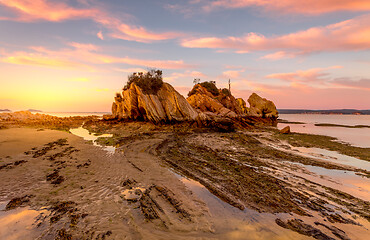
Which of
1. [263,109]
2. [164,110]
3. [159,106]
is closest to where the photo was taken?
[159,106]

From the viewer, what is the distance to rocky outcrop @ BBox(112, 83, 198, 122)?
100 ft

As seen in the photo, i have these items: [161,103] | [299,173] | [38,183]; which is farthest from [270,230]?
[161,103]

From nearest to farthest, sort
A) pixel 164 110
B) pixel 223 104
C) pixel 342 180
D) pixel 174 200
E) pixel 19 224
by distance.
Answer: pixel 19 224 → pixel 174 200 → pixel 342 180 → pixel 164 110 → pixel 223 104

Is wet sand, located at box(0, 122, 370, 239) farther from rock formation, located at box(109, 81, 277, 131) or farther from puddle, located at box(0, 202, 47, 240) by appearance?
rock formation, located at box(109, 81, 277, 131)

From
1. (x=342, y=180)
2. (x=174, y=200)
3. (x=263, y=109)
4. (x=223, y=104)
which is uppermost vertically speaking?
(x=223, y=104)

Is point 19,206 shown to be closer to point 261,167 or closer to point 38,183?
point 38,183

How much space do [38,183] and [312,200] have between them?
36.1 ft

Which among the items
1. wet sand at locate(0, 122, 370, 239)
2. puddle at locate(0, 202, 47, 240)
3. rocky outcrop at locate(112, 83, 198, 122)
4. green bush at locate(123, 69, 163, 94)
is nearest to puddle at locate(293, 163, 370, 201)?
wet sand at locate(0, 122, 370, 239)

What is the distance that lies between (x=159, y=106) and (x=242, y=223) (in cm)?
2811

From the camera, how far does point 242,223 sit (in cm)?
462

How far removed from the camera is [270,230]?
434cm

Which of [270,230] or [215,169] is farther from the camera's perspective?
[215,169]

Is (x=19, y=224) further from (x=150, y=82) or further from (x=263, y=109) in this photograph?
(x=263, y=109)

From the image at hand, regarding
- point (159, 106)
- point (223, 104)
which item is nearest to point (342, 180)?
point (159, 106)
